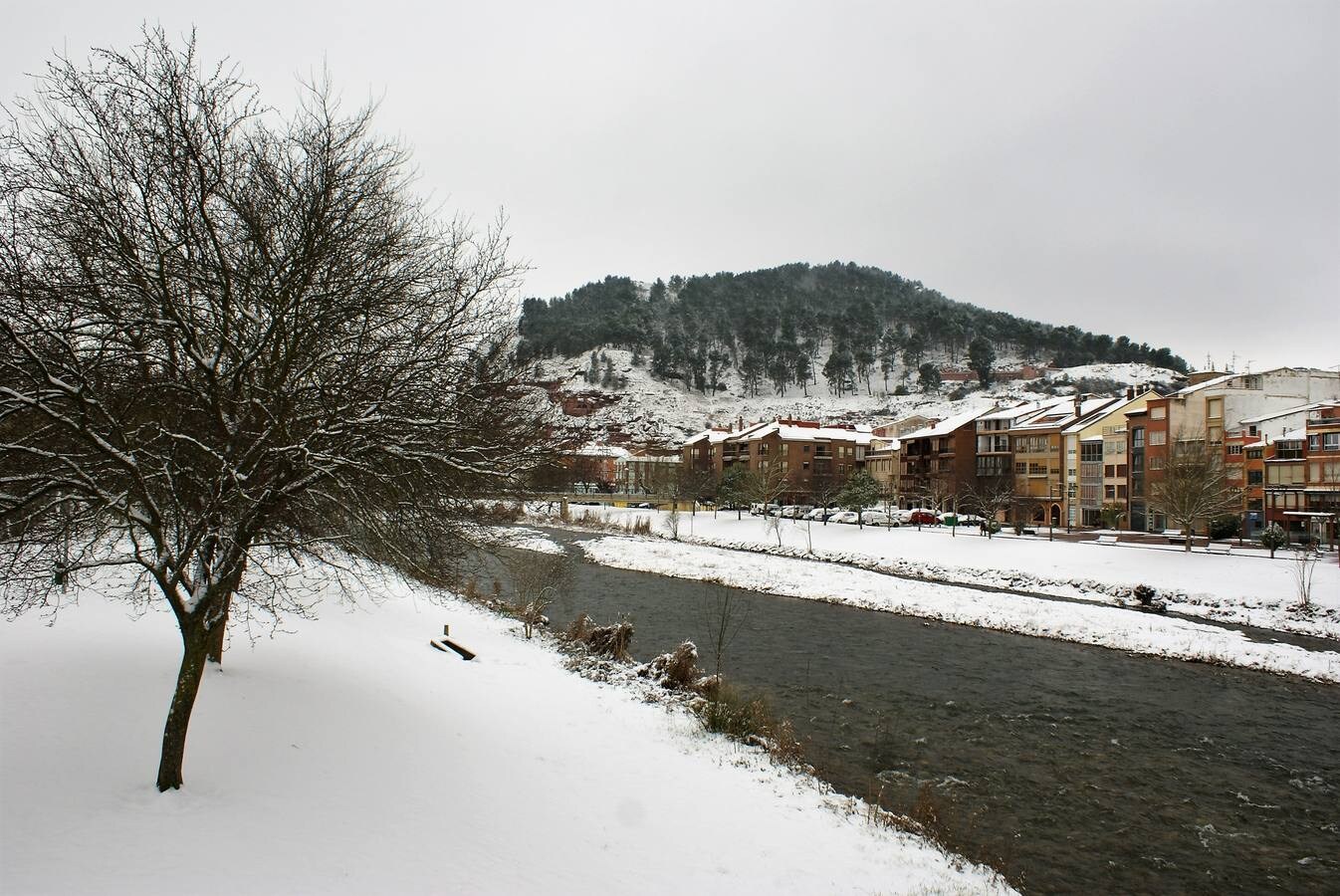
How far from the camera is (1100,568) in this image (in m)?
36.8

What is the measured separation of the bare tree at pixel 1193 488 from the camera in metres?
39.7

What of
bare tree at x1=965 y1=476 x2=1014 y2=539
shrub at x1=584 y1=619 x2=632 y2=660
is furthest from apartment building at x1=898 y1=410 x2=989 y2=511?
shrub at x1=584 y1=619 x2=632 y2=660

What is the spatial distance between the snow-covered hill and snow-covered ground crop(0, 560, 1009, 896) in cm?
12673

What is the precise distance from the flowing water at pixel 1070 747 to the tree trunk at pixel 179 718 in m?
9.82

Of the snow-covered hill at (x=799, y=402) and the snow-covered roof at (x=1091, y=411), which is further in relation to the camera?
the snow-covered hill at (x=799, y=402)

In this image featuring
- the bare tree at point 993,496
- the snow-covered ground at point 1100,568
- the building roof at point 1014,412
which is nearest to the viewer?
the snow-covered ground at point 1100,568

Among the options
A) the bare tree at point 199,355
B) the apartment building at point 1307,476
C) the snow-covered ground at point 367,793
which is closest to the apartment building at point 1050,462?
the apartment building at point 1307,476

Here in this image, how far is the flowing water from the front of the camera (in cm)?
1081

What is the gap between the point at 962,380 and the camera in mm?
186375

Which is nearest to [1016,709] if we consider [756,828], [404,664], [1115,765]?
[1115,765]

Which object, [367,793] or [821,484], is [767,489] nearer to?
[821,484]

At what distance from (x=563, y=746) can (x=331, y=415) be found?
706cm

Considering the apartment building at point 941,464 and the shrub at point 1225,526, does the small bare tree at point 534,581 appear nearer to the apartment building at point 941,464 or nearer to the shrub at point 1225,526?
the shrub at point 1225,526

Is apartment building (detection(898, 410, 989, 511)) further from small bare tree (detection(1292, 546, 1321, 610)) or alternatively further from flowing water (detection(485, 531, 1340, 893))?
flowing water (detection(485, 531, 1340, 893))
